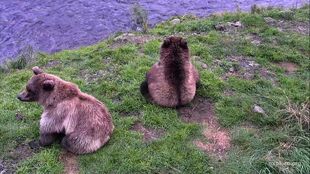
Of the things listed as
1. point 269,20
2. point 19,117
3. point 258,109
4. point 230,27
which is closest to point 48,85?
point 19,117

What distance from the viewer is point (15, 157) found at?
6.46 metres

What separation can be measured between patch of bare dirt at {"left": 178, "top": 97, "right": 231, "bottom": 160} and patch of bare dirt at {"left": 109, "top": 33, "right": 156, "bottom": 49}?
284cm

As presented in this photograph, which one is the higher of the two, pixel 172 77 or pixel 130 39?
pixel 172 77

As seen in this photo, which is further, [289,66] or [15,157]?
[289,66]

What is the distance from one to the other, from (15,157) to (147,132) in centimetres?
197

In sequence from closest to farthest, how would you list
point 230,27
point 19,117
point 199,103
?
point 19,117, point 199,103, point 230,27

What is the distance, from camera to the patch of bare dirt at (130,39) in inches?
398

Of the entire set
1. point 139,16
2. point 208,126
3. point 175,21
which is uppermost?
point 139,16

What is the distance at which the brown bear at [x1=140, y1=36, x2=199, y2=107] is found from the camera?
7188 millimetres

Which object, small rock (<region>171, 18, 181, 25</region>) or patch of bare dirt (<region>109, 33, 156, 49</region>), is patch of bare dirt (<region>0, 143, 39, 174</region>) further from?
small rock (<region>171, 18, 181, 25</region>)

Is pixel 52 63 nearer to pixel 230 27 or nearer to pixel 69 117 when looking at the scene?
pixel 69 117

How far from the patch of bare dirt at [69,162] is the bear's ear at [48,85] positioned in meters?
0.93

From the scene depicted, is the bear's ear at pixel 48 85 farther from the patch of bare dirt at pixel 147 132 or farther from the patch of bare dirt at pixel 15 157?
the patch of bare dirt at pixel 147 132

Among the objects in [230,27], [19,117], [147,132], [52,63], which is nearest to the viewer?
[147,132]
